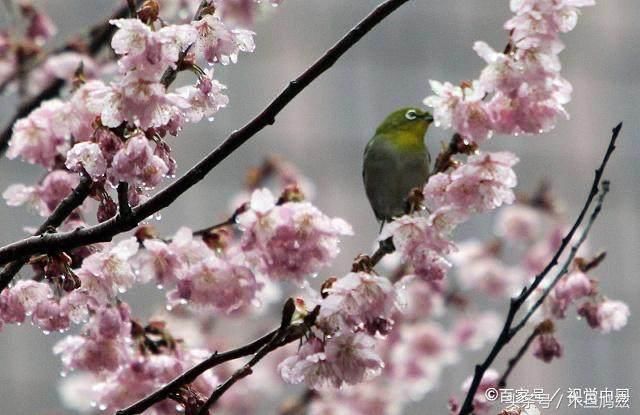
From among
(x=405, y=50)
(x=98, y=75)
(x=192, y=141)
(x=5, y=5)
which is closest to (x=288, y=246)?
(x=98, y=75)

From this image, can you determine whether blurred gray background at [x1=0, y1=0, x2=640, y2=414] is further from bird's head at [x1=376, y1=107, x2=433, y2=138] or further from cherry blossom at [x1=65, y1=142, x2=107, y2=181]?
cherry blossom at [x1=65, y1=142, x2=107, y2=181]

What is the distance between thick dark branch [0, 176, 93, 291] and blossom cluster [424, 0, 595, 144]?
0.57m

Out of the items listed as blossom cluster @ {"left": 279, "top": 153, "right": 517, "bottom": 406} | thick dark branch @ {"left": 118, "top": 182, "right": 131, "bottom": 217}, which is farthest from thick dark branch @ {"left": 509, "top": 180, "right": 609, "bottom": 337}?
thick dark branch @ {"left": 118, "top": 182, "right": 131, "bottom": 217}

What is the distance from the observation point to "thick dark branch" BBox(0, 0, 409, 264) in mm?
1562

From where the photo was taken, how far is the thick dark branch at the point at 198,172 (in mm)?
1562

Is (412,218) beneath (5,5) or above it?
beneath

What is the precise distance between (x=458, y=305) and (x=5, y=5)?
156 cm

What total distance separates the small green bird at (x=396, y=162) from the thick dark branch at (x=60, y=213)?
3.07ft

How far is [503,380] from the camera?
2025mm

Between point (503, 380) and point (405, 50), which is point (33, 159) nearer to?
point (503, 380)

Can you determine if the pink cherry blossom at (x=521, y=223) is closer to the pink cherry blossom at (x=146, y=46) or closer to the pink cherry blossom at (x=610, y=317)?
the pink cherry blossom at (x=610, y=317)

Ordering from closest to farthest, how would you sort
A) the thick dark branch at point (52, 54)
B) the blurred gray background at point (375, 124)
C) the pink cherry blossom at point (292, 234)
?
the pink cherry blossom at point (292, 234), the thick dark branch at point (52, 54), the blurred gray background at point (375, 124)

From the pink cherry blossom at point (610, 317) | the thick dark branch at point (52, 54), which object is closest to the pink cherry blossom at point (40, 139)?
the thick dark branch at point (52, 54)

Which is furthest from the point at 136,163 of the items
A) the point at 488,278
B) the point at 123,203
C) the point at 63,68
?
the point at 488,278
